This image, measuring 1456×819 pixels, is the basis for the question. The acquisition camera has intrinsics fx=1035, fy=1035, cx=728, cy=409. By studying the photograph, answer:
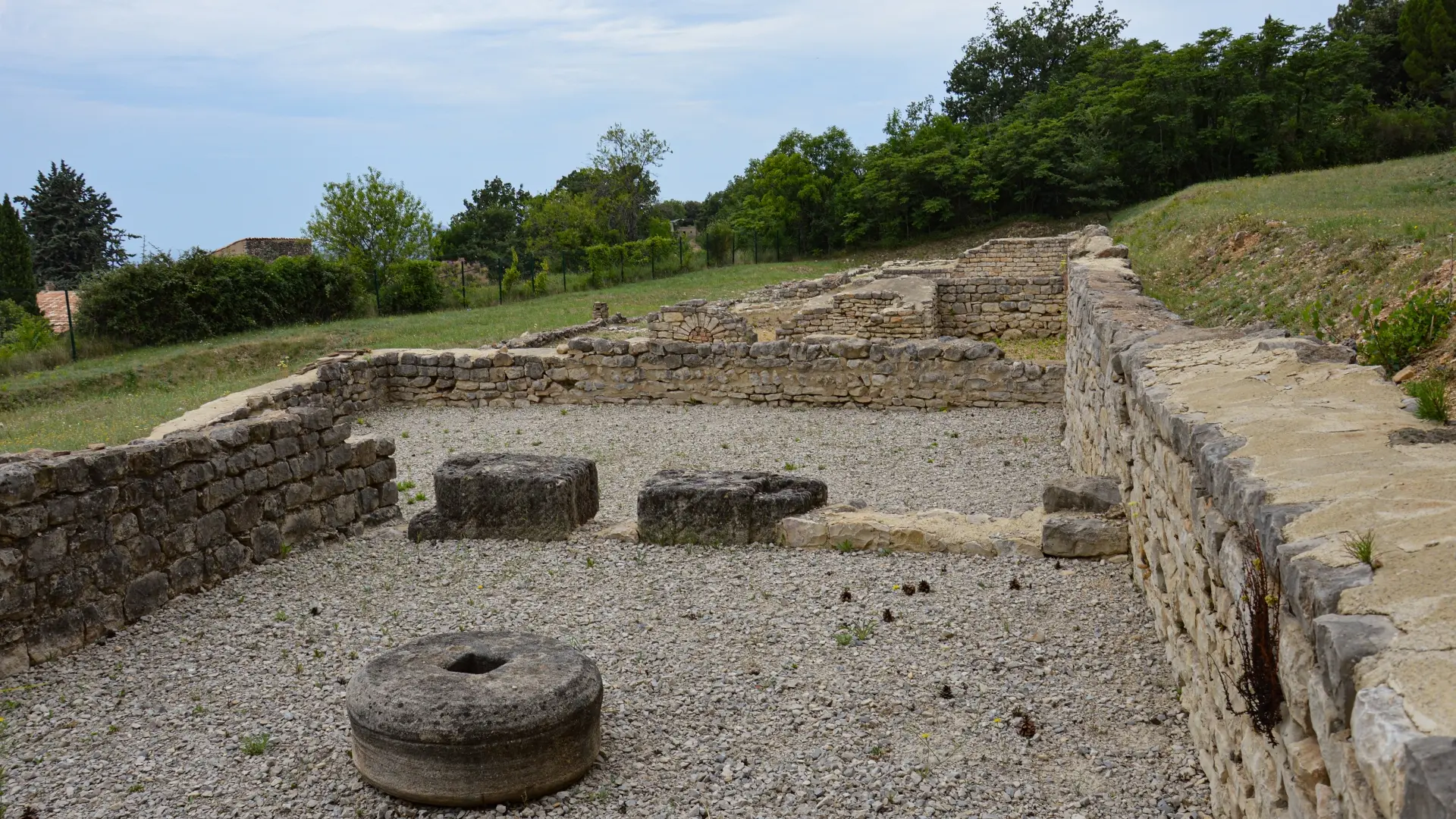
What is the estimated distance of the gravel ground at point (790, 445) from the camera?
9828 millimetres

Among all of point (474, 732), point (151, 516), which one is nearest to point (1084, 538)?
point (474, 732)

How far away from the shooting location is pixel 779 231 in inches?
1887

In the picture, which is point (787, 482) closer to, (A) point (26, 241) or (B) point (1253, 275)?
(B) point (1253, 275)

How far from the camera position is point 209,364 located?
70.4 ft

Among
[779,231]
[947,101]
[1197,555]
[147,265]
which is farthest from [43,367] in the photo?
[947,101]

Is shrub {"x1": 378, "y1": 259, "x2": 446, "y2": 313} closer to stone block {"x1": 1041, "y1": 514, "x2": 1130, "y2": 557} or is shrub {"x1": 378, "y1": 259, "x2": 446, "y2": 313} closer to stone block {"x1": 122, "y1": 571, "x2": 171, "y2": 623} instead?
stone block {"x1": 122, "y1": 571, "x2": 171, "y2": 623}

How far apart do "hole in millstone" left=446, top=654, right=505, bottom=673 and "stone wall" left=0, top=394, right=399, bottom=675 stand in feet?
8.70

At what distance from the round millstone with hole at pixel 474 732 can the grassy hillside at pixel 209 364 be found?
8.08 m

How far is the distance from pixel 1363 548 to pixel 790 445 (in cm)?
961

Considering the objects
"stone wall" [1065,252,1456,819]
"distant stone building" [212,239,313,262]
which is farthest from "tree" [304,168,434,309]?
Result: "stone wall" [1065,252,1456,819]

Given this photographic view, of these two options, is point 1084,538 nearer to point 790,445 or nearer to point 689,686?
point 689,686

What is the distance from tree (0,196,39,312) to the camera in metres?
32.9

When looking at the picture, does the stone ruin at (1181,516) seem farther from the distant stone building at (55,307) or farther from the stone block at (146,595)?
the distant stone building at (55,307)

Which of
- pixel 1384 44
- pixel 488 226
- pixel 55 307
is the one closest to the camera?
pixel 55 307
